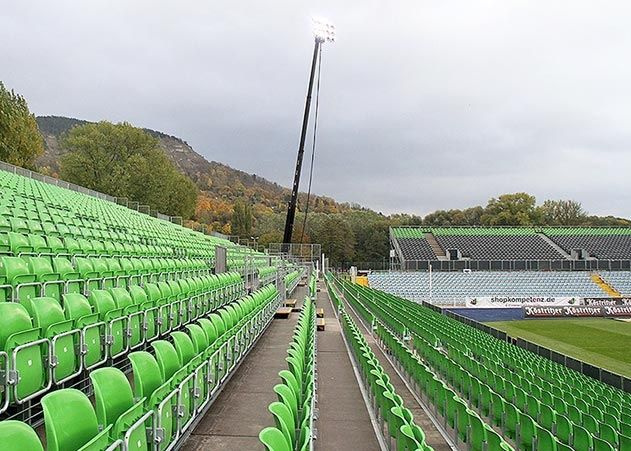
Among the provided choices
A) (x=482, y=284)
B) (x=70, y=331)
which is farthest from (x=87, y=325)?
(x=482, y=284)

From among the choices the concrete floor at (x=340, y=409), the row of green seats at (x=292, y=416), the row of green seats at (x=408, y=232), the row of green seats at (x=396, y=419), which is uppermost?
the row of green seats at (x=408, y=232)

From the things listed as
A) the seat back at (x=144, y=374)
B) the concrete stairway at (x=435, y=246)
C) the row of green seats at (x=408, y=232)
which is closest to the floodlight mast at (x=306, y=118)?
the concrete stairway at (x=435, y=246)

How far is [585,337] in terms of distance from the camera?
20.8m

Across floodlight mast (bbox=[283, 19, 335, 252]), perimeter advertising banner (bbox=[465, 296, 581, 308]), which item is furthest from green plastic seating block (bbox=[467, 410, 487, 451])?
perimeter advertising banner (bbox=[465, 296, 581, 308])

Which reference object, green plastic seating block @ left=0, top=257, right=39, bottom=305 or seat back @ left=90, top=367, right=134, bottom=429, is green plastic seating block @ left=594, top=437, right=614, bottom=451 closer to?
seat back @ left=90, top=367, right=134, bottom=429

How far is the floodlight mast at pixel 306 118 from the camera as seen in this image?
97.9 feet

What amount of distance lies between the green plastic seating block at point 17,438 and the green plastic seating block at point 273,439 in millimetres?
807

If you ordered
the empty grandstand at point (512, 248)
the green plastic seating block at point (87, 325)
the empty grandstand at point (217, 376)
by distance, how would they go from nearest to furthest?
1. the empty grandstand at point (217, 376)
2. the green plastic seating block at point (87, 325)
3. the empty grandstand at point (512, 248)

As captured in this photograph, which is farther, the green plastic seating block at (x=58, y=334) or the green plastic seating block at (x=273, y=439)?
the green plastic seating block at (x=58, y=334)

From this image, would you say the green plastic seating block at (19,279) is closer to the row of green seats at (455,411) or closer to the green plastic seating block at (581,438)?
the row of green seats at (455,411)

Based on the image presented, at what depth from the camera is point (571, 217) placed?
68.9m

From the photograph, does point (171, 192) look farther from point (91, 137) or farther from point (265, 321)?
point (265, 321)

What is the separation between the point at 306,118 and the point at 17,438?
3268 centimetres

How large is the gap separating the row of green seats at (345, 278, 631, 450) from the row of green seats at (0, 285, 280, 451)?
2772 millimetres
